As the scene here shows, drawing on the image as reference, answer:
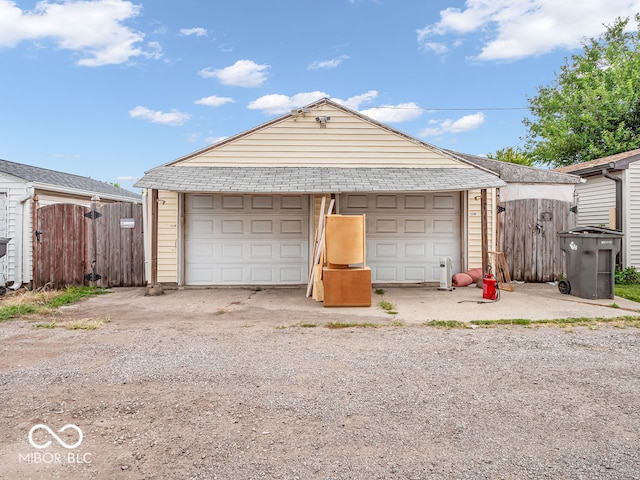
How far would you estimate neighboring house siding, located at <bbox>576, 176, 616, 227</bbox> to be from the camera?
11.0 metres

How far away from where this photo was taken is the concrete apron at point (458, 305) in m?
6.28

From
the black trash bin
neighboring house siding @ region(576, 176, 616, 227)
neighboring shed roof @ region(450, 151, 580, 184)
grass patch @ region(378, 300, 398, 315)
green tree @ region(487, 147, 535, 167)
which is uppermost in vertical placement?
green tree @ region(487, 147, 535, 167)

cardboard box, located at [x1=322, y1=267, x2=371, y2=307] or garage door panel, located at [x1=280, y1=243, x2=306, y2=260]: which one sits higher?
garage door panel, located at [x1=280, y1=243, x2=306, y2=260]

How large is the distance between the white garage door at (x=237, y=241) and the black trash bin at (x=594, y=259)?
5794 mm

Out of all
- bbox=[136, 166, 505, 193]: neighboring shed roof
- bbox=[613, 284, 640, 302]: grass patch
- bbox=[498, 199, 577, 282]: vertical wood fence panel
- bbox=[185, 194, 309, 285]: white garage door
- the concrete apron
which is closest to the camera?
the concrete apron

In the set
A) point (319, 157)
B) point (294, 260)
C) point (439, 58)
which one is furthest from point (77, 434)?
point (439, 58)

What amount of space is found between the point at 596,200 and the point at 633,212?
125cm

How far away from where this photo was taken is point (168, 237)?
908cm

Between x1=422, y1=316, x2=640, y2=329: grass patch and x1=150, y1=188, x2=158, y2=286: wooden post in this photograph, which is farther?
x1=150, y1=188, x2=158, y2=286: wooden post

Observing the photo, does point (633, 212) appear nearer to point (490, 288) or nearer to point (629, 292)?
point (629, 292)

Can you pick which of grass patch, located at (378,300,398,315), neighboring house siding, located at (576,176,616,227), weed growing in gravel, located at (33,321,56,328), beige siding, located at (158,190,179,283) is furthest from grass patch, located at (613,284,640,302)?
weed growing in gravel, located at (33,321,56,328)

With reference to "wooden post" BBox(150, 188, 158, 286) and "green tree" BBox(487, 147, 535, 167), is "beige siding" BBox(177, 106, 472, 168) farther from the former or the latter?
"green tree" BBox(487, 147, 535, 167)

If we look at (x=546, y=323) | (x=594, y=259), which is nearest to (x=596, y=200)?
(x=594, y=259)

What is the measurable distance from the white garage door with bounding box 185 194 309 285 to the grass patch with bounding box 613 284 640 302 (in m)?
6.84
